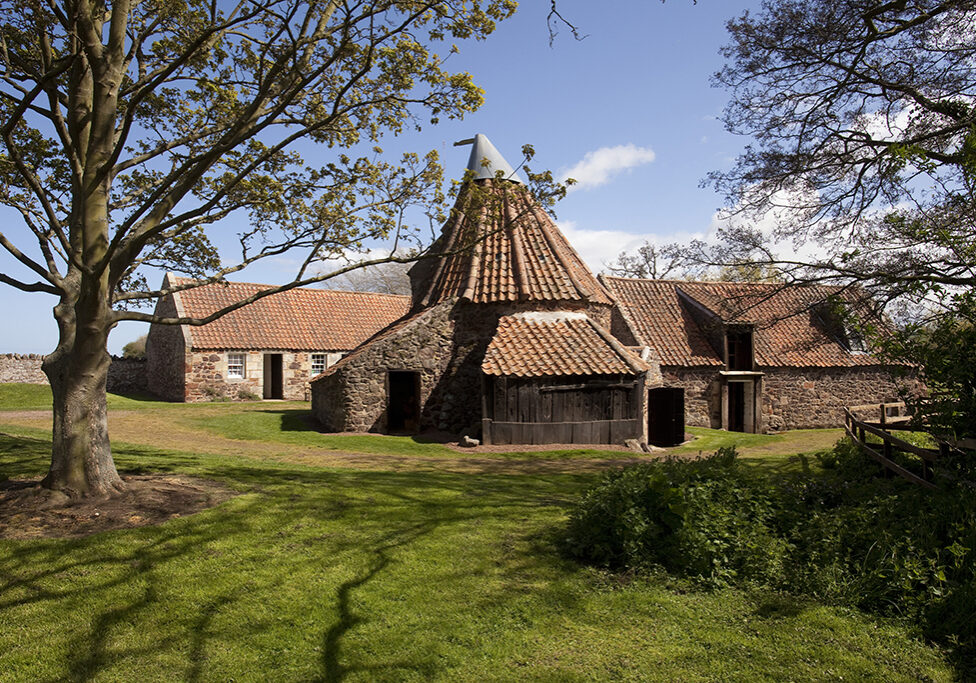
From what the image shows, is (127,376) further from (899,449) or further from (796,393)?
(899,449)

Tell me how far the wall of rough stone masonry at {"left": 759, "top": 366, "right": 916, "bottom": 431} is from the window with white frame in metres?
20.3

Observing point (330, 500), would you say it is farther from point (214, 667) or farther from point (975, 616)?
point (975, 616)

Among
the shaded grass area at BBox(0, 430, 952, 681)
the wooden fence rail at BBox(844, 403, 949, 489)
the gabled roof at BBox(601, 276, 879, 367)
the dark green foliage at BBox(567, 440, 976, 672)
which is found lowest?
the shaded grass area at BBox(0, 430, 952, 681)

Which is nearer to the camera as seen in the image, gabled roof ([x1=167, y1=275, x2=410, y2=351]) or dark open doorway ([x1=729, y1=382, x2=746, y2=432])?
dark open doorway ([x1=729, y1=382, x2=746, y2=432])

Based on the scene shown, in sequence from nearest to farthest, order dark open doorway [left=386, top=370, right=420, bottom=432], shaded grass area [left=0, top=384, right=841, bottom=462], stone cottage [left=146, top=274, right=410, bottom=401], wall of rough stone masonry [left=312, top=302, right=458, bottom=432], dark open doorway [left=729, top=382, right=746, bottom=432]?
1. shaded grass area [left=0, top=384, right=841, bottom=462]
2. wall of rough stone masonry [left=312, top=302, right=458, bottom=432]
3. dark open doorway [left=386, top=370, right=420, bottom=432]
4. dark open doorway [left=729, top=382, right=746, bottom=432]
5. stone cottage [left=146, top=274, right=410, bottom=401]

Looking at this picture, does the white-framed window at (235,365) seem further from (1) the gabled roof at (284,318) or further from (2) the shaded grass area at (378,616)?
(2) the shaded grass area at (378,616)

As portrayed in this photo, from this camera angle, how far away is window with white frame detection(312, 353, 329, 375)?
3061cm

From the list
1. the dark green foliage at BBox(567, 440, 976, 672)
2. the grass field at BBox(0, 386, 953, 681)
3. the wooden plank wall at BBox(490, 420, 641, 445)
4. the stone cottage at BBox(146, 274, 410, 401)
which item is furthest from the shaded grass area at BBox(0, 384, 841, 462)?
the dark green foliage at BBox(567, 440, 976, 672)

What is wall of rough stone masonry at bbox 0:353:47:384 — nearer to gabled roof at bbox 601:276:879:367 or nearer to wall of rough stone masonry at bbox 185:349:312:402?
wall of rough stone masonry at bbox 185:349:312:402

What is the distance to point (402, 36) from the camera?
8.76m

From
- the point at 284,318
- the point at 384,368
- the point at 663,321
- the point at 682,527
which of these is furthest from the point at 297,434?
the point at 663,321

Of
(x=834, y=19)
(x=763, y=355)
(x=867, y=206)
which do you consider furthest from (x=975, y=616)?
(x=763, y=355)

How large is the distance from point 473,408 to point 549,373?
3.34 m

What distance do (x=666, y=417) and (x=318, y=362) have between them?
17593mm
